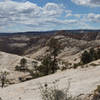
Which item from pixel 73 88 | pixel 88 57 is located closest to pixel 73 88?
pixel 73 88

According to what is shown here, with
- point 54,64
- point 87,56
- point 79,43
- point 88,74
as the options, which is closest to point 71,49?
point 79,43

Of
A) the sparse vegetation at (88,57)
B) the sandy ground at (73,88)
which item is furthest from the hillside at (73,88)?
the sparse vegetation at (88,57)

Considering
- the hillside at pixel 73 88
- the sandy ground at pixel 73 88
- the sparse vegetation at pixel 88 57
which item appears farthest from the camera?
the sparse vegetation at pixel 88 57

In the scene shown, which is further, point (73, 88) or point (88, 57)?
point (88, 57)

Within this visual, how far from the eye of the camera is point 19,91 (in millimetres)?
19406

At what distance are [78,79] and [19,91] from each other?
5601 mm

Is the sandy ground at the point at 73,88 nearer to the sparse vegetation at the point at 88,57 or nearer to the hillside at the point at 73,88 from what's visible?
the hillside at the point at 73,88

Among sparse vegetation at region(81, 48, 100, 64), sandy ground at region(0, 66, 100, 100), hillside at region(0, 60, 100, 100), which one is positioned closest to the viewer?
hillside at region(0, 60, 100, 100)

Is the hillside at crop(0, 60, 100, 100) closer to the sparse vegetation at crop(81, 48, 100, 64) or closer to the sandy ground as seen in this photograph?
the sandy ground

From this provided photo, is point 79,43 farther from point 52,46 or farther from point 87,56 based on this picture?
point 52,46

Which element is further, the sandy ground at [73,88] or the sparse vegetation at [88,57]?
the sparse vegetation at [88,57]

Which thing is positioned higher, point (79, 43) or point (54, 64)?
point (54, 64)

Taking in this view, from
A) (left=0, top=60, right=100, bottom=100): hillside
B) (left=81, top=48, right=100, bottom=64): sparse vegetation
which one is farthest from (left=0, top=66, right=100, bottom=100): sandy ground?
(left=81, top=48, right=100, bottom=64): sparse vegetation

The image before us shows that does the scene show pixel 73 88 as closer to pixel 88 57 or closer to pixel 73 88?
pixel 73 88
